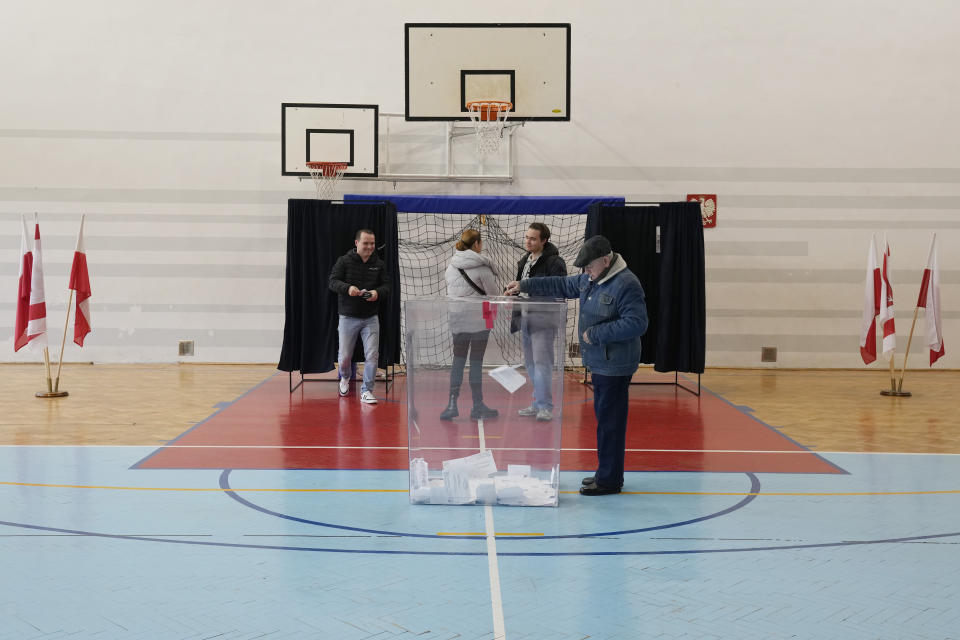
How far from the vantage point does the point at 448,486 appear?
4707mm

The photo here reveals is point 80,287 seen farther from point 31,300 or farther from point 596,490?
point 596,490


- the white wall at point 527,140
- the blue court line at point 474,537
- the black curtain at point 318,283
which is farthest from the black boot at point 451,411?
the white wall at point 527,140

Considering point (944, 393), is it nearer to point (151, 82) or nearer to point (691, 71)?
point (691, 71)

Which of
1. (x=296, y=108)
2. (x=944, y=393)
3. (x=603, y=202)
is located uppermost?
(x=296, y=108)

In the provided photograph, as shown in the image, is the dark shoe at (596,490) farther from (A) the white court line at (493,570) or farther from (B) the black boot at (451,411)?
(B) the black boot at (451,411)

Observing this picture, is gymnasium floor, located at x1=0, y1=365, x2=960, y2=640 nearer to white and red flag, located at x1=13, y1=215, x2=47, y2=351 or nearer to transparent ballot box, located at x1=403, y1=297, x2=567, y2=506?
transparent ballot box, located at x1=403, y1=297, x2=567, y2=506

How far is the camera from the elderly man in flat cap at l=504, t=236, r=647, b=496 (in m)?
4.70

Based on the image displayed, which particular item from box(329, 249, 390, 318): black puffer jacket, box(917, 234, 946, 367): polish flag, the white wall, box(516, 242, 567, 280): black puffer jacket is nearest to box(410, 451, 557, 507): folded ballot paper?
box(516, 242, 567, 280): black puffer jacket

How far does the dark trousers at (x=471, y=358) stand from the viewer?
4.75 metres

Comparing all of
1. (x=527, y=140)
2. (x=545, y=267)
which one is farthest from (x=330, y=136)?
(x=545, y=267)

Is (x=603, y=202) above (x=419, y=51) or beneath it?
beneath

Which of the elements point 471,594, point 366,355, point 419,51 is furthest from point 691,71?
point 471,594

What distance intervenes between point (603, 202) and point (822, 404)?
9.96 feet

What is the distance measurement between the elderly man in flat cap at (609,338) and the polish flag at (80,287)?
5997 millimetres
